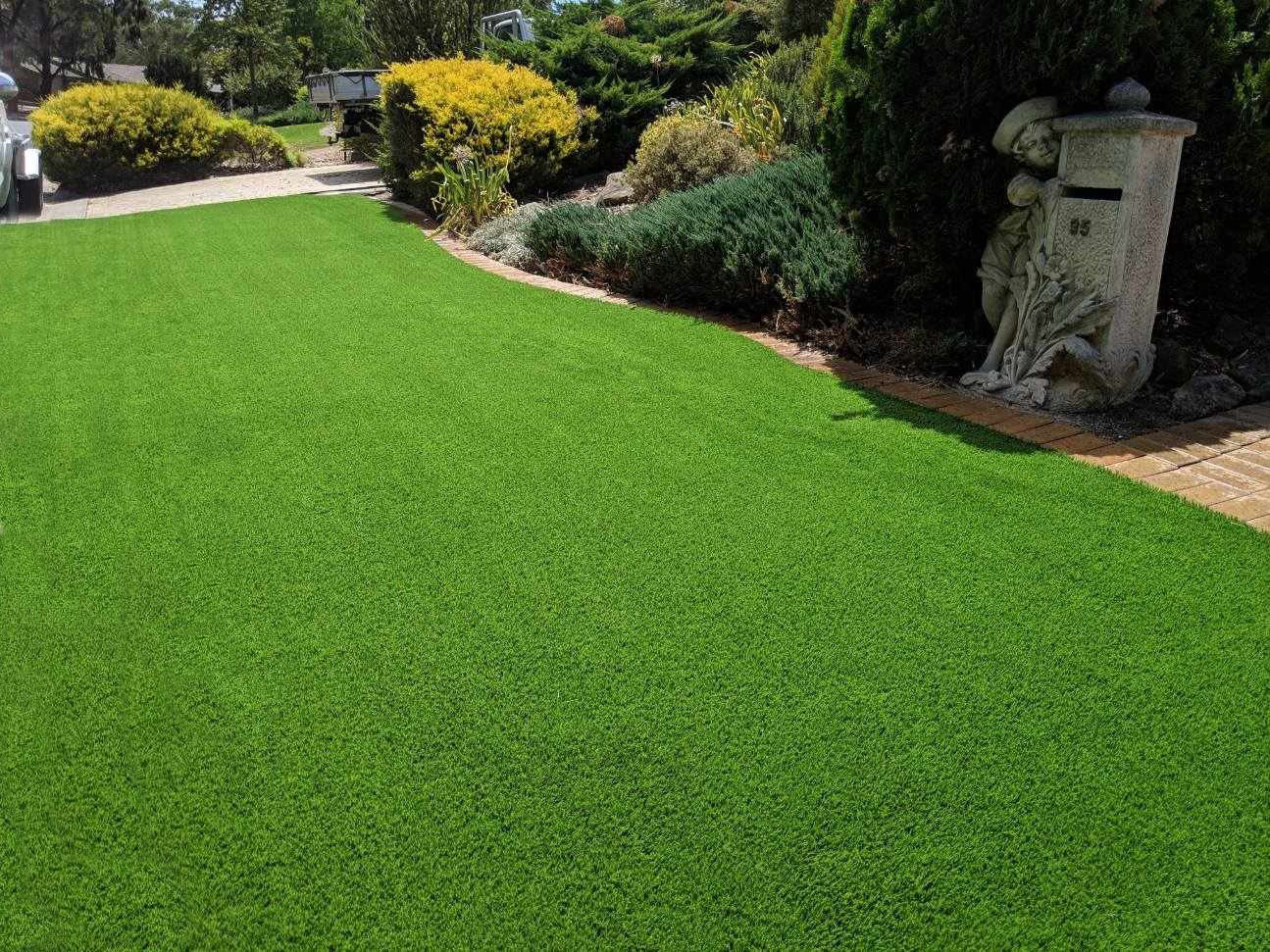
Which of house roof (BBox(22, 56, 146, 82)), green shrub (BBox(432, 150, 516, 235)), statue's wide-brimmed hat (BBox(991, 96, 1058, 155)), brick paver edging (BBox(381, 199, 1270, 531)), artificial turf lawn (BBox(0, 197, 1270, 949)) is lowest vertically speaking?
artificial turf lawn (BBox(0, 197, 1270, 949))

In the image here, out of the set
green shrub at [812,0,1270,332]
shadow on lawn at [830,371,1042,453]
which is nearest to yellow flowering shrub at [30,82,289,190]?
green shrub at [812,0,1270,332]

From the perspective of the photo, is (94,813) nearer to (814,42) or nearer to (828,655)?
(828,655)

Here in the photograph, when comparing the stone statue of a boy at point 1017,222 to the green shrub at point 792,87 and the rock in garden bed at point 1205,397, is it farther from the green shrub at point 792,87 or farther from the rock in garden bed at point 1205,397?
the green shrub at point 792,87

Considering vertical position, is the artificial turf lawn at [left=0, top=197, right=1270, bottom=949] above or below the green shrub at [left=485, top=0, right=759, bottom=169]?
below

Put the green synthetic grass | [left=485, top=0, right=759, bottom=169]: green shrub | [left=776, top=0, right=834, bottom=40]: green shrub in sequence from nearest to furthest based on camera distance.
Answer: [left=485, top=0, right=759, bottom=169]: green shrub < [left=776, top=0, right=834, bottom=40]: green shrub < the green synthetic grass

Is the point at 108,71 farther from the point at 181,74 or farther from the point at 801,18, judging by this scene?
the point at 801,18

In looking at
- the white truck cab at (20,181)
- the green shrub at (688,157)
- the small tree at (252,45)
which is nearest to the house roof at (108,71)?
the small tree at (252,45)

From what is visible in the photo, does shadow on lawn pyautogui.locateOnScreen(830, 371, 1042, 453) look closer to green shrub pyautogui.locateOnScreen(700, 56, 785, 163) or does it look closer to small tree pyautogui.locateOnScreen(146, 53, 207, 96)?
green shrub pyautogui.locateOnScreen(700, 56, 785, 163)
